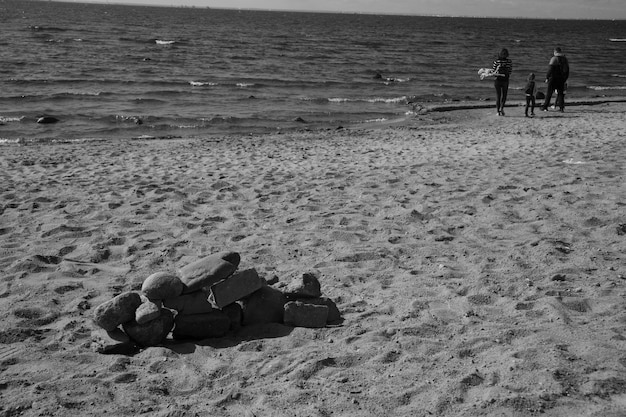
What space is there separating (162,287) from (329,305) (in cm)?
124

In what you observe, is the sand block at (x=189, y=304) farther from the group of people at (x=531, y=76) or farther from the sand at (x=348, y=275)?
the group of people at (x=531, y=76)

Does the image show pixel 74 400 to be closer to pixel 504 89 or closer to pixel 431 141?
pixel 431 141

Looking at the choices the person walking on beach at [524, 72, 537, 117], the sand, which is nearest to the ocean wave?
the person walking on beach at [524, 72, 537, 117]

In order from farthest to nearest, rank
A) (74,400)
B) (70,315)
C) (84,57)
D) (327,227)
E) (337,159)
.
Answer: (84,57), (337,159), (327,227), (70,315), (74,400)

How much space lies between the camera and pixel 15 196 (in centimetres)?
782

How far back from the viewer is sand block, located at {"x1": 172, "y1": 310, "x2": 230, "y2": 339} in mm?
4434

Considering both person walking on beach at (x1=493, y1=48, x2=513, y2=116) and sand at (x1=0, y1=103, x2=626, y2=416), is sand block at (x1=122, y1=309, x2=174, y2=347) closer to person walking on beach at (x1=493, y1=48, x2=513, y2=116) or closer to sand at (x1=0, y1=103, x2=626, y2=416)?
sand at (x1=0, y1=103, x2=626, y2=416)

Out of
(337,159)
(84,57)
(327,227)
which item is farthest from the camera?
(84,57)

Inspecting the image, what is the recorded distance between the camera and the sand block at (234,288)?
4.50 meters

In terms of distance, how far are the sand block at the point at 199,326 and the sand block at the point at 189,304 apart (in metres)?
0.05

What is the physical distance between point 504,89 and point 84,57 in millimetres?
23956

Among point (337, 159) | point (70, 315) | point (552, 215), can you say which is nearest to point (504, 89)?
point (337, 159)

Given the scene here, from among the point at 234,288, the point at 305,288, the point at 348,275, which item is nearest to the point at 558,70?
the point at 348,275

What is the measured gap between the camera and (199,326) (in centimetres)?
444
